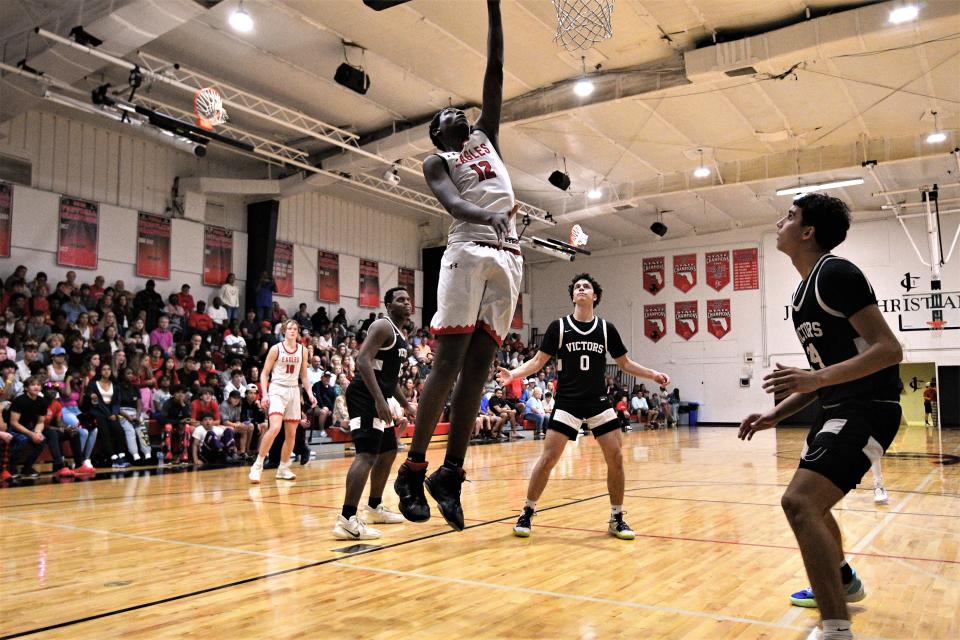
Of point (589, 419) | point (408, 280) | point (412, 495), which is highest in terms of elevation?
point (408, 280)

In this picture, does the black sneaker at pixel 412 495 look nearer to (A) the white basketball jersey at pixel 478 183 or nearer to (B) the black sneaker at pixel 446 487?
(B) the black sneaker at pixel 446 487

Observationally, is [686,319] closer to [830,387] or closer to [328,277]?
[328,277]

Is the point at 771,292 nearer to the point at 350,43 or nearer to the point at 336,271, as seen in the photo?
the point at 336,271

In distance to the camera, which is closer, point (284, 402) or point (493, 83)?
point (493, 83)

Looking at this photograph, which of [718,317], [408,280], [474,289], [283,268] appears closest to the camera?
[474,289]

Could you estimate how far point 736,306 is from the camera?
88.5 ft

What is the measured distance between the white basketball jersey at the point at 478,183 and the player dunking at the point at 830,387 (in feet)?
4.26

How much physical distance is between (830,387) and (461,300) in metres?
1.63

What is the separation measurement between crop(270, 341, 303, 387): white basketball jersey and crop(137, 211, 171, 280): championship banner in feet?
32.0

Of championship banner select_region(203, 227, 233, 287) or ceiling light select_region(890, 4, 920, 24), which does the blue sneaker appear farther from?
championship banner select_region(203, 227, 233, 287)

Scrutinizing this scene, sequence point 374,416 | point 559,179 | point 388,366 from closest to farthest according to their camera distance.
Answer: point 374,416
point 388,366
point 559,179

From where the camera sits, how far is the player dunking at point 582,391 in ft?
17.9

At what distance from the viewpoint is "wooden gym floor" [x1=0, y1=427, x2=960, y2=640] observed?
10.3ft

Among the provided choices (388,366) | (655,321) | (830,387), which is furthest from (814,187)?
(830,387)
